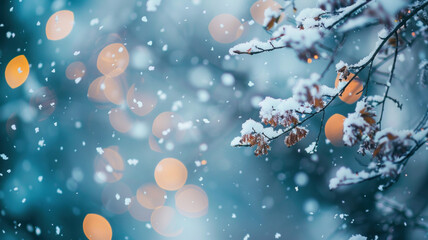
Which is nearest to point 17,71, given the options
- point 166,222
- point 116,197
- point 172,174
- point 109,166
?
point 109,166

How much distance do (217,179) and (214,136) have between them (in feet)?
5.06

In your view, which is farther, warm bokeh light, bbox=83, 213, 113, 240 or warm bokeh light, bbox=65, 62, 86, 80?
warm bokeh light, bbox=65, 62, 86, 80

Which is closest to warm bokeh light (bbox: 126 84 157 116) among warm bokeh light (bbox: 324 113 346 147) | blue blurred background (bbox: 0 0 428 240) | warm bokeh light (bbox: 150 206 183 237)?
blue blurred background (bbox: 0 0 428 240)

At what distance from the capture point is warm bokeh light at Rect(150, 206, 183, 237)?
26.3ft

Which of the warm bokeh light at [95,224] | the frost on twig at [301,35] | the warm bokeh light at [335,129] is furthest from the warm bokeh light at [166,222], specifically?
the frost on twig at [301,35]

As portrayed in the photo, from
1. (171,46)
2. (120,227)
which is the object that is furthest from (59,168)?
(171,46)

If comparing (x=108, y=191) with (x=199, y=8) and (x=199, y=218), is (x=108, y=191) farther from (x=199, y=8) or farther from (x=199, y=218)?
(x=199, y=8)

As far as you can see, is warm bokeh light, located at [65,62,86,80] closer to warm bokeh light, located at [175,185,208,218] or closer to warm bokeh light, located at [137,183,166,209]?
warm bokeh light, located at [137,183,166,209]

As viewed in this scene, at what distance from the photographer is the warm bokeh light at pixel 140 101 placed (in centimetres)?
876

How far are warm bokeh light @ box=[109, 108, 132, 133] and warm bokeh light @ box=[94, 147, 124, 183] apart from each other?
2.70 feet

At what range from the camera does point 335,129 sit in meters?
8.55

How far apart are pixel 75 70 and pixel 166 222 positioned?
6.42 meters

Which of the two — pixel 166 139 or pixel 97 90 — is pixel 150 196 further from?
pixel 97 90

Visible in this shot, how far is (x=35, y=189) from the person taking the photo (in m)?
8.27
